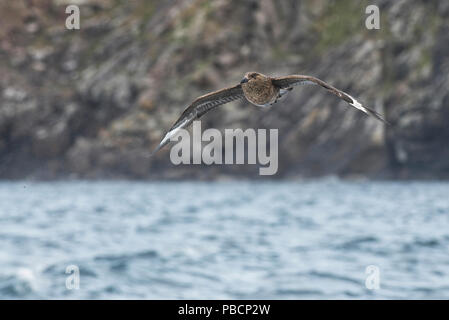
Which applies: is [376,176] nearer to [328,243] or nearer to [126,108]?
[126,108]

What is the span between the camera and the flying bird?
313 inches

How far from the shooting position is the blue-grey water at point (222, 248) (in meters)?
20.8

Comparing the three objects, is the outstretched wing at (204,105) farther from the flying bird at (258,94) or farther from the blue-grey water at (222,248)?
the blue-grey water at (222,248)

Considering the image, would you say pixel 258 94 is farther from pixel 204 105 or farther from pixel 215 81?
pixel 215 81

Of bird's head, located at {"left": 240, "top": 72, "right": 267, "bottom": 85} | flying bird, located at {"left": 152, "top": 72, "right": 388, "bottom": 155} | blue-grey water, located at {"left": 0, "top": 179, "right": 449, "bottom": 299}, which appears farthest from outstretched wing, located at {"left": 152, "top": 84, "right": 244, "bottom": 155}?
blue-grey water, located at {"left": 0, "top": 179, "right": 449, "bottom": 299}

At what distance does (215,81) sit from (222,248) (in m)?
65.5

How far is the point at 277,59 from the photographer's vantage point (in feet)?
302

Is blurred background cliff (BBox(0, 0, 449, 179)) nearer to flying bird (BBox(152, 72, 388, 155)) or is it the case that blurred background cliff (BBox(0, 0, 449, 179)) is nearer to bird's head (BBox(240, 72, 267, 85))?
flying bird (BBox(152, 72, 388, 155))

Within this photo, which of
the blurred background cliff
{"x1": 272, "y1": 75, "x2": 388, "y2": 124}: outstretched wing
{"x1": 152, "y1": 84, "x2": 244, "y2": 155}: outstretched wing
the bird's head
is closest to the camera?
{"x1": 272, "y1": 75, "x2": 388, "y2": 124}: outstretched wing

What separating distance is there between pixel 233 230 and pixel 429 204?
2036cm

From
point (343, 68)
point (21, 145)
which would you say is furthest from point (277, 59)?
point (21, 145)

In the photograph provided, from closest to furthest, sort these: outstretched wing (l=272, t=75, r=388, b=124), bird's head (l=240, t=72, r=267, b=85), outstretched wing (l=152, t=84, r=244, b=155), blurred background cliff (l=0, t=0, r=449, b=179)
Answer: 1. outstretched wing (l=272, t=75, r=388, b=124)
2. bird's head (l=240, t=72, r=267, b=85)
3. outstretched wing (l=152, t=84, r=244, b=155)
4. blurred background cliff (l=0, t=0, r=449, b=179)

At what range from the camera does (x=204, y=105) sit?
30.5 ft

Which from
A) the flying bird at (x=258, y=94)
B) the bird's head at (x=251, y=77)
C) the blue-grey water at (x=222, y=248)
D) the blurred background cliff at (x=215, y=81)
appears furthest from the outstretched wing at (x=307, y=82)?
the blurred background cliff at (x=215, y=81)
